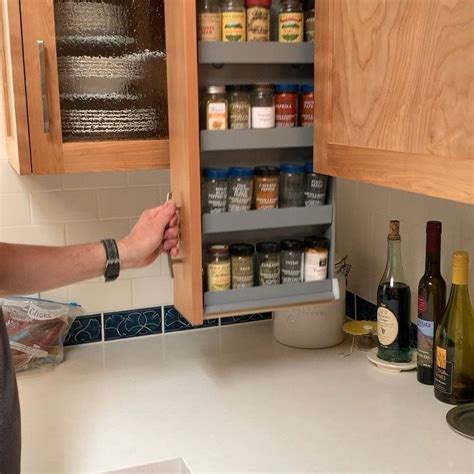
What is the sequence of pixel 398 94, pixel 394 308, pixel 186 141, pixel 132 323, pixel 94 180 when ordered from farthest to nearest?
pixel 132 323, pixel 94 180, pixel 394 308, pixel 186 141, pixel 398 94

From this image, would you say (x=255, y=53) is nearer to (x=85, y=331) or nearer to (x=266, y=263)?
(x=266, y=263)

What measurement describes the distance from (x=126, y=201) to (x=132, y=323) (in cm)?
36

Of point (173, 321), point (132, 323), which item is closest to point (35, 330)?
point (132, 323)

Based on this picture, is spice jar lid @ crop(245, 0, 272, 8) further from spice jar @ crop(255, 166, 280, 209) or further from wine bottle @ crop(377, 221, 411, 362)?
wine bottle @ crop(377, 221, 411, 362)

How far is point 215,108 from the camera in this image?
1448mm

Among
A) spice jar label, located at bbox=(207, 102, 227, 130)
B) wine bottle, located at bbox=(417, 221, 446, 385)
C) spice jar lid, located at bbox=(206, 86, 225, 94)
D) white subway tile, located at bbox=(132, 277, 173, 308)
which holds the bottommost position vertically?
white subway tile, located at bbox=(132, 277, 173, 308)

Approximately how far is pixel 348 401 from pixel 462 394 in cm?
24

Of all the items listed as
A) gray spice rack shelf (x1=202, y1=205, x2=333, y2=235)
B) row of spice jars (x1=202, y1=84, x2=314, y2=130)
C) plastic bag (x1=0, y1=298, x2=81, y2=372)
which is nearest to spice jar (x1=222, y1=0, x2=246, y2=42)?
row of spice jars (x1=202, y1=84, x2=314, y2=130)

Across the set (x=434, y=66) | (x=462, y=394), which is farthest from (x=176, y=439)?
(x=434, y=66)

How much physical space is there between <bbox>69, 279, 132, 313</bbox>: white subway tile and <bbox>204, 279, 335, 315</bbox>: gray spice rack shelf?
609 millimetres

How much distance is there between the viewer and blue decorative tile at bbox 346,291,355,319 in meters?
2.10

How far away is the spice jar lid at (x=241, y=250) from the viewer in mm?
1532

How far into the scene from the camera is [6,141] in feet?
6.01

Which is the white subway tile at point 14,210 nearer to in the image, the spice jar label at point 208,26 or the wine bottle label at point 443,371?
the spice jar label at point 208,26
